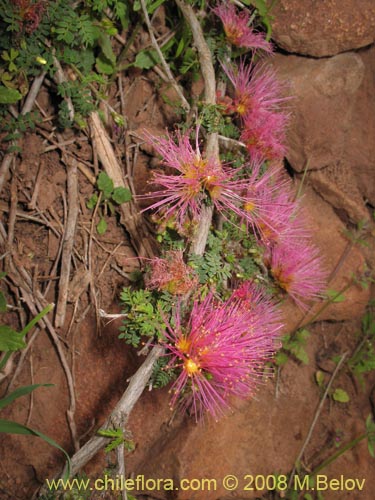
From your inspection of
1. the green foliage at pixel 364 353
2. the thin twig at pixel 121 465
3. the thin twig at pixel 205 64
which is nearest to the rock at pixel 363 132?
the green foliage at pixel 364 353

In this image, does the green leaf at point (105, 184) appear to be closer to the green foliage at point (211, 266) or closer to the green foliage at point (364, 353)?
the green foliage at point (211, 266)

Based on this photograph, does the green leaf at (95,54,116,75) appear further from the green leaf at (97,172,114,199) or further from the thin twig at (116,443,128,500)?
the thin twig at (116,443,128,500)

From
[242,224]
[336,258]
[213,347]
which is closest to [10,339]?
[213,347]

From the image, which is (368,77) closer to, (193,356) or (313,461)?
(193,356)

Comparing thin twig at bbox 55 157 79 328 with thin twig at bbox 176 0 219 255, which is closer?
thin twig at bbox 176 0 219 255

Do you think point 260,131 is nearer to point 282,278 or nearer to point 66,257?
point 282,278

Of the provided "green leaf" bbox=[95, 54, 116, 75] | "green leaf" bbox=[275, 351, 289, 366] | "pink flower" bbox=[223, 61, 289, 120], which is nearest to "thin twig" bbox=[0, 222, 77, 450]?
"green leaf" bbox=[95, 54, 116, 75]

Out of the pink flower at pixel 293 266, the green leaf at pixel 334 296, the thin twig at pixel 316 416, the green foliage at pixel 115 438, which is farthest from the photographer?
the green leaf at pixel 334 296
